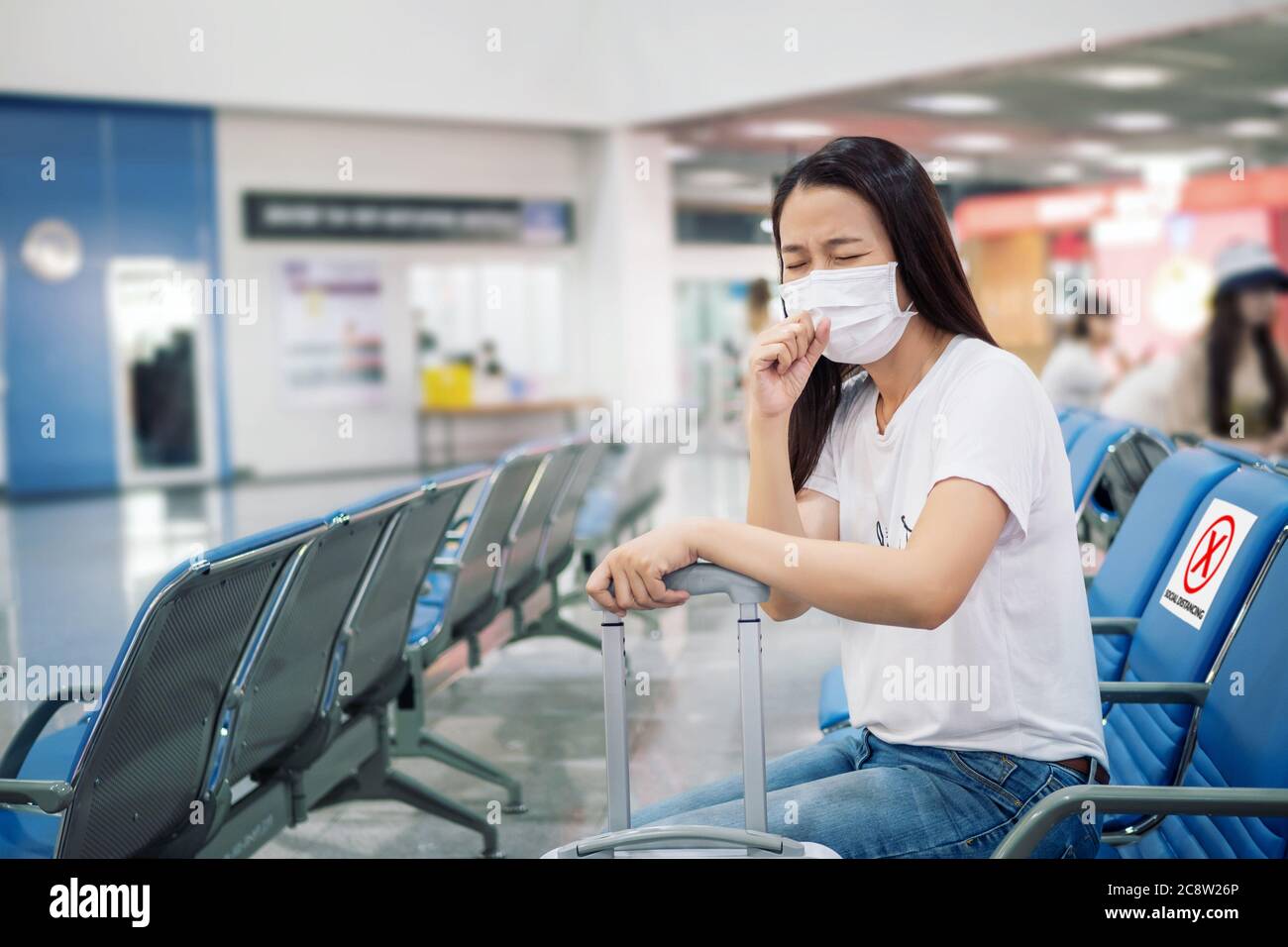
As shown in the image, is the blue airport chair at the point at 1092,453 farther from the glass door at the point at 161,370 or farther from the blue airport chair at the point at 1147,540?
the glass door at the point at 161,370

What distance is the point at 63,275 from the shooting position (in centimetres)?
1130

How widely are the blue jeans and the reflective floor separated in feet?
5.07

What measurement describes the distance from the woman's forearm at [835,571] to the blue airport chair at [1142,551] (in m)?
0.78

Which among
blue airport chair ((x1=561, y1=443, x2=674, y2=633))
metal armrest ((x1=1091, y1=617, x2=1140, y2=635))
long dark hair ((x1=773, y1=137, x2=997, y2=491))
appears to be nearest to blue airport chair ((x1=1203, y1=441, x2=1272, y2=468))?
metal armrest ((x1=1091, y1=617, x2=1140, y2=635))

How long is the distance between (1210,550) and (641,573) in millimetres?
1002

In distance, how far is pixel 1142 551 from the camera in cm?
209

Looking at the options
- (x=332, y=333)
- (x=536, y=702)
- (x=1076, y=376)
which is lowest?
(x=536, y=702)

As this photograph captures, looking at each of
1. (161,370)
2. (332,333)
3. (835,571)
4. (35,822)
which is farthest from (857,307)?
(332,333)

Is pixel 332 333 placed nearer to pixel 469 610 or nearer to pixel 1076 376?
pixel 1076 376

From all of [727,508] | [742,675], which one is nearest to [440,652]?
[742,675]

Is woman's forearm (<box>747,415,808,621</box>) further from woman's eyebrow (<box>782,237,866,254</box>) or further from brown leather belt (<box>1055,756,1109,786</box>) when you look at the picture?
brown leather belt (<box>1055,756,1109,786</box>)

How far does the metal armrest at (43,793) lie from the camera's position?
1588 mm

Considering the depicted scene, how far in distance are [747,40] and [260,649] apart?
10.3m
